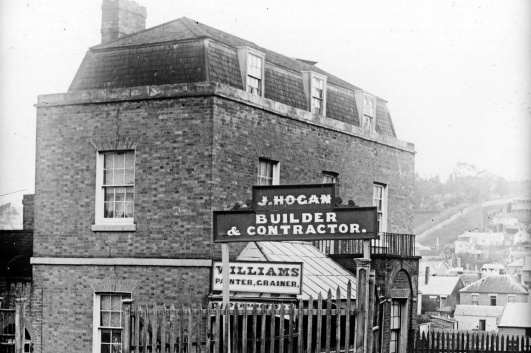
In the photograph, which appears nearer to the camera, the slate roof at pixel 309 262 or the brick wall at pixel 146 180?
the slate roof at pixel 309 262

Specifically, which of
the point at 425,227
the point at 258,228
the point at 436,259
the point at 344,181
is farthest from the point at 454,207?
the point at 258,228

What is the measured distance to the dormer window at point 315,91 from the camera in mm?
25016

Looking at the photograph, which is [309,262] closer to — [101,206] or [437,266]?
[101,206]

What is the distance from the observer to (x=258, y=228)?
15.0 meters

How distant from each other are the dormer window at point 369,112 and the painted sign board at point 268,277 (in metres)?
11.8

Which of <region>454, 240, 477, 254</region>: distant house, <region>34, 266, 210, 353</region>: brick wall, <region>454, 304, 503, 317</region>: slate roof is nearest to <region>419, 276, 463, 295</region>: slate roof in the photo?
<region>454, 304, 503, 317</region>: slate roof

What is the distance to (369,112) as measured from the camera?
2855 cm

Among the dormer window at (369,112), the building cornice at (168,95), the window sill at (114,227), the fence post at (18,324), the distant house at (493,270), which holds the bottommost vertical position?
the distant house at (493,270)

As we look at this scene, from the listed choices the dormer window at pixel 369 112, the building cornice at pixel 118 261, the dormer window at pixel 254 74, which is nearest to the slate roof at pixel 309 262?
the building cornice at pixel 118 261

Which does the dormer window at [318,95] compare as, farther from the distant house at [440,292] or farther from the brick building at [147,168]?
the distant house at [440,292]

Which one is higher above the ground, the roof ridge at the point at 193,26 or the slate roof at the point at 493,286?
the roof ridge at the point at 193,26

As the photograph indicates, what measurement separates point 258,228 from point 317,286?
4774 mm

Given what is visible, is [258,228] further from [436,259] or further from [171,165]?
[436,259]

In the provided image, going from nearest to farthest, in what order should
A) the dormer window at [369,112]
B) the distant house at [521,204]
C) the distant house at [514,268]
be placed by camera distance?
the dormer window at [369,112], the distant house at [521,204], the distant house at [514,268]
